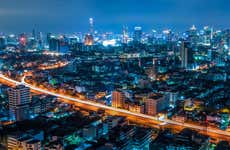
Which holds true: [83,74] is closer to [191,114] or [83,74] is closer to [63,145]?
[191,114]

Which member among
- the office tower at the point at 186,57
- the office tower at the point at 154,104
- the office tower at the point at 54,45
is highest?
the office tower at the point at 54,45

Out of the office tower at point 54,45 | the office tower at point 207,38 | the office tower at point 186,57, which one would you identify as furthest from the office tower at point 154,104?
the office tower at point 207,38

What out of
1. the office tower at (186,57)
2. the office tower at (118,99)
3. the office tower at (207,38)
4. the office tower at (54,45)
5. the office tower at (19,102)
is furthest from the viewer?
the office tower at (207,38)

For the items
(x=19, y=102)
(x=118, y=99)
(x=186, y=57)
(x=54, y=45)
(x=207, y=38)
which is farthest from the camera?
(x=207, y=38)

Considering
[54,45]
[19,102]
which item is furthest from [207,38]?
[19,102]

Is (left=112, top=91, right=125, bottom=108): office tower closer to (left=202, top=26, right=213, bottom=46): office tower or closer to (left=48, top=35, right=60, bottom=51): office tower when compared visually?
(left=48, top=35, right=60, bottom=51): office tower

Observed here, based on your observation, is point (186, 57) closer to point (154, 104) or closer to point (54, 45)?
point (154, 104)

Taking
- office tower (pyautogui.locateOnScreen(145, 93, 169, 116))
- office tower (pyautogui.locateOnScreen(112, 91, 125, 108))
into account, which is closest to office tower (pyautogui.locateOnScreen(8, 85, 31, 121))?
office tower (pyautogui.locateOnScreen(112, 91, 125, 108))

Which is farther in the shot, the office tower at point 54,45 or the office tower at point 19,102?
the office tower at point 54,45

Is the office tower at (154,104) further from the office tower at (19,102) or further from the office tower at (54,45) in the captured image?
the office tower at (54,45)
